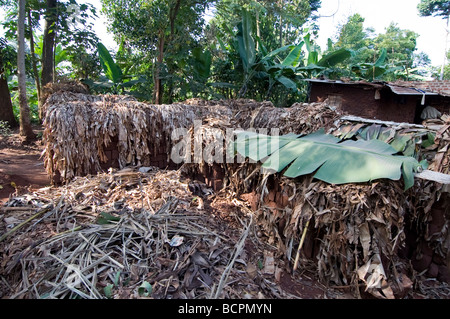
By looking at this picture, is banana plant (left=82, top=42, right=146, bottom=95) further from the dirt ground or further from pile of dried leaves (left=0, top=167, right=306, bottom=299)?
pile of dried leaves (left=0, top=167, right=306, bottom=299)

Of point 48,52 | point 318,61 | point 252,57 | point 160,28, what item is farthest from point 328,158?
point 48,52

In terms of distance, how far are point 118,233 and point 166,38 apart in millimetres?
8349

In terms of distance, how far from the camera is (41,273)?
2.38 metres

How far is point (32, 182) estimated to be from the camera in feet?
15.9

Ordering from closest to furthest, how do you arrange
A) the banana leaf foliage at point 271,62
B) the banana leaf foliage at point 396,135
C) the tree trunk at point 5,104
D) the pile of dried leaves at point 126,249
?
the pile of dried leaves at point 126,249, the banana leaf foliage at point 396,135, the tree trunk at point 5,104, the banana leaf foliage at point 271,62

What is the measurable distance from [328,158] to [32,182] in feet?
16.3

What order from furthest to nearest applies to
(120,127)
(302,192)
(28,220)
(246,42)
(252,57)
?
(252,57), (246,42), (120,127), (28,220), (302,192)

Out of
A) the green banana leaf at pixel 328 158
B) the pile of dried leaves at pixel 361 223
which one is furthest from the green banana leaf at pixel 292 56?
the pile of dried leaves at pixel 361 223

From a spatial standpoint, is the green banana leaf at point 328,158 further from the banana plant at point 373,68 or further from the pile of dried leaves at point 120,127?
the banana plant at point 373,68

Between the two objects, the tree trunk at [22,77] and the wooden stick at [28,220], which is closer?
the wooden stick at [28,220]

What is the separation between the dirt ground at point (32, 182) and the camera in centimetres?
277

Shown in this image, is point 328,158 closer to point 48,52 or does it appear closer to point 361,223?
point 361,223

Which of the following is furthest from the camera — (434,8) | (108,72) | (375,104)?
(434,8)
